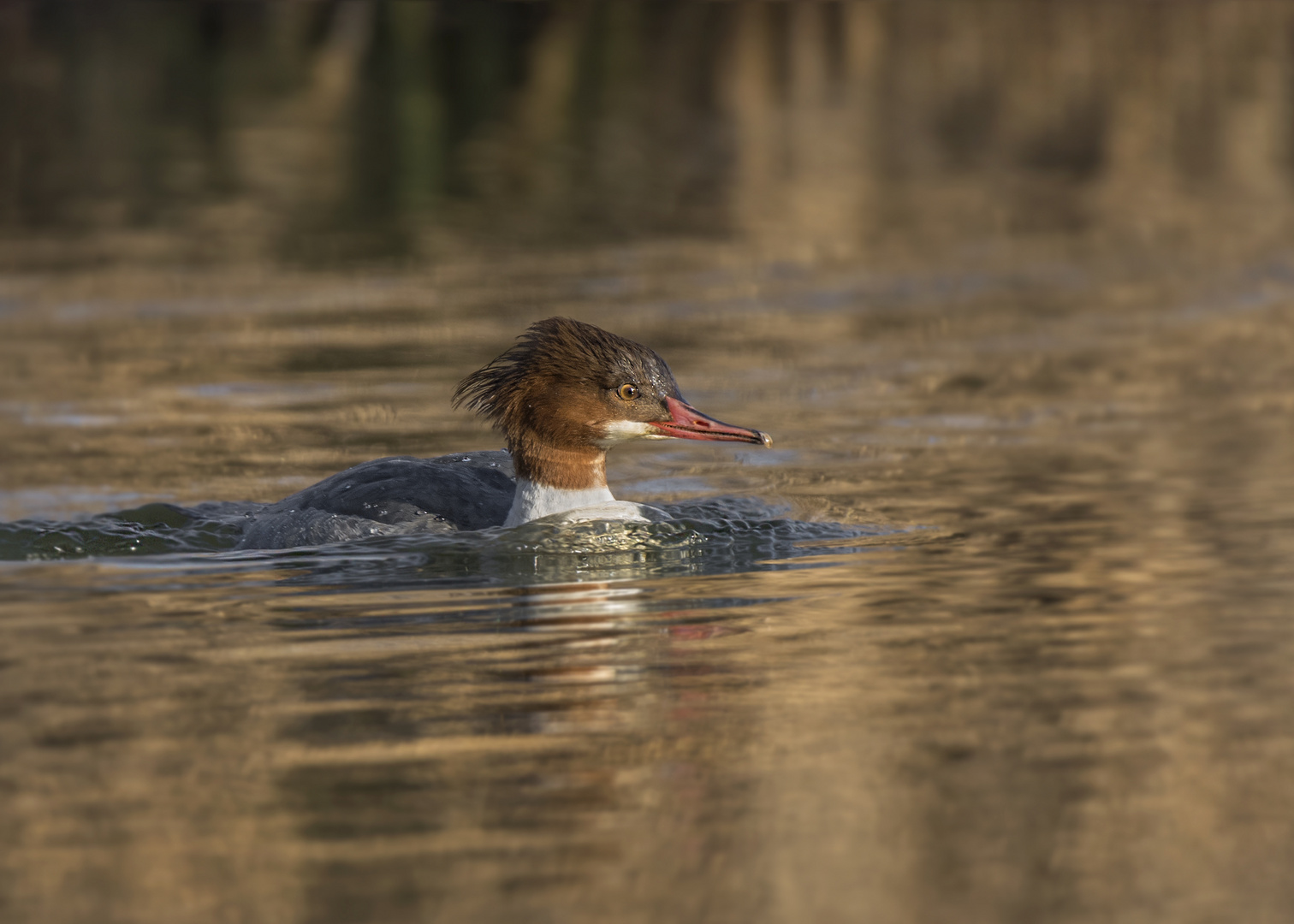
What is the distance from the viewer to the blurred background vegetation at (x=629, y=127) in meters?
17.2

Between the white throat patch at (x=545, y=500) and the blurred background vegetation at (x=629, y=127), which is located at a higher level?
the blurred background vegetation at (x=629, y=127)

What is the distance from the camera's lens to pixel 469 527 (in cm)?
831

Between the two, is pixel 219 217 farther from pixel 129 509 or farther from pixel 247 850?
pixel 247 850

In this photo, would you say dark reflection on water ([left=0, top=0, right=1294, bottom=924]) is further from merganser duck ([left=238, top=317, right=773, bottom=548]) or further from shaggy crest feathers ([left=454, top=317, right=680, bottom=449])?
shaggy crest feathers ([left=454, top=317, right=680, bottom=449])

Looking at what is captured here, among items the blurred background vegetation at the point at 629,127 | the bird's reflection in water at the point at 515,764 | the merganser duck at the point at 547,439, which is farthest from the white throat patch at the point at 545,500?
the blurred background vegetation at the point at 629,127

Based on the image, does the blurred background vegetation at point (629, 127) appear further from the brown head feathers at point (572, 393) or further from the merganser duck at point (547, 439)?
the brown head feathers at point (572, 393)

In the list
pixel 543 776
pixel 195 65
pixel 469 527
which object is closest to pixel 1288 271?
pixel 469 527

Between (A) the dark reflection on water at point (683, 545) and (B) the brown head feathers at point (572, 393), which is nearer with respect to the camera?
(A) the dark reflection on water at point (683, 545)

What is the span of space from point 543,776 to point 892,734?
102cm

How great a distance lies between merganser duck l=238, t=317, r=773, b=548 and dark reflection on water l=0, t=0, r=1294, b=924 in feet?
0.87

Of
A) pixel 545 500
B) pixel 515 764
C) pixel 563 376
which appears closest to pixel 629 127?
pixel 563 376

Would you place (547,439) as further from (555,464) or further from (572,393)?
(572,393)

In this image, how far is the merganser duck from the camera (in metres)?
8.07

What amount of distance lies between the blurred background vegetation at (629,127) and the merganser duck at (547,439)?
24.7 ft
